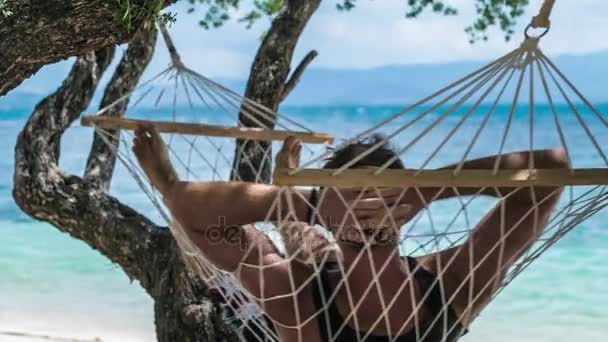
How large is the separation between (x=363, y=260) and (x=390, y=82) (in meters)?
30.8

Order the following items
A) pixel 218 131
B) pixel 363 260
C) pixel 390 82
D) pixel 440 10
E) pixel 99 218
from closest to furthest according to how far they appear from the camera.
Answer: pixel 363 260 → pixel 218 131 → pixel 99 218 → pixel 440 10 → pixel 390 82

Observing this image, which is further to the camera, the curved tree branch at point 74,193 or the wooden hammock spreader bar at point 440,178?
the curved tree branch at point 74,193

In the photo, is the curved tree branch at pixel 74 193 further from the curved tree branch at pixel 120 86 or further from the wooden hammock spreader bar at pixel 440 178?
the wooden hammock spreader bar at pixel 440 178

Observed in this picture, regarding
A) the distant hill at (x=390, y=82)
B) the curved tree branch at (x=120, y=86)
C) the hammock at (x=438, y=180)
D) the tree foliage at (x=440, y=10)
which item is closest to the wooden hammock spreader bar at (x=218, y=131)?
the hammock at (x=438, y=180)

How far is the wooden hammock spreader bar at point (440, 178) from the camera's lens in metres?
1.26

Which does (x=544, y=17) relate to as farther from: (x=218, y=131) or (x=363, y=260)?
(x=218, y=131)

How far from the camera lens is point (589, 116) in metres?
16.9

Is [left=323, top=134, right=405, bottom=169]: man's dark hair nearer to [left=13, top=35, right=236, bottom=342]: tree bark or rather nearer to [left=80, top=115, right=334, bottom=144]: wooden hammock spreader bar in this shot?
[left=80, top=115, right=334, bottom=144]: wooden hammock spreader bar

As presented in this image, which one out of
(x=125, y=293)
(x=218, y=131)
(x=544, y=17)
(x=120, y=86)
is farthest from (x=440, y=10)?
(x=125, y=293)

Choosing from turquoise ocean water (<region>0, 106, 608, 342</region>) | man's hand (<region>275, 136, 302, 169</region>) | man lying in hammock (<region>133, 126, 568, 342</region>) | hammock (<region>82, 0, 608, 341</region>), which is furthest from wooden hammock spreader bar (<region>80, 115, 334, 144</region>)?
turquoise ocean water (<region>0, 106, 608, 342</region>)

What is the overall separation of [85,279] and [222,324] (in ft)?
15.6

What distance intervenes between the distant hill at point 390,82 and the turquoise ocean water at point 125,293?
58.0 feet

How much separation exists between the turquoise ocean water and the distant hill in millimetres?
17675

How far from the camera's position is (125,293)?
254 inches
